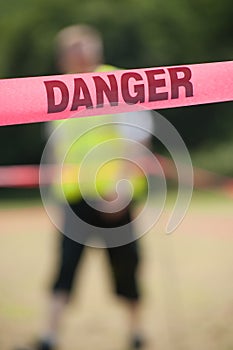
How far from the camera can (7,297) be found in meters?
5.49

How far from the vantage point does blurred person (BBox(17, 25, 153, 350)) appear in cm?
441

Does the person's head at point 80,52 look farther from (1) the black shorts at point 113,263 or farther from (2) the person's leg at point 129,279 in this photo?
(2) the person's leg at point 129,279

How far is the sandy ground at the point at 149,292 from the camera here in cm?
473

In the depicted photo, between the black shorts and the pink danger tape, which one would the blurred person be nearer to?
the black shorts

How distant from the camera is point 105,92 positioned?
11.1ft

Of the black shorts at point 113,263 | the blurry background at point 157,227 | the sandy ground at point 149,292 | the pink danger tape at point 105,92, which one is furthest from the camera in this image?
the blurry background at point 157,227

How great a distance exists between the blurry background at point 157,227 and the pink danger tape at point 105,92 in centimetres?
134

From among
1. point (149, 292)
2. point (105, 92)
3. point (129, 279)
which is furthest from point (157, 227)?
point (105, 92)

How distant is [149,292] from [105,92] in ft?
7.91

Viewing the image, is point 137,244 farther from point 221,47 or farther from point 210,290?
point 221,47

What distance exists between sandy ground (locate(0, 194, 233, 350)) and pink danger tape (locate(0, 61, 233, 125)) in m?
1.34

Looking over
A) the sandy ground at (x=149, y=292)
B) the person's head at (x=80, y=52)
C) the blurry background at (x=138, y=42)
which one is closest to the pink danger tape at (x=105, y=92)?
the person's head at (x=80, y=52)

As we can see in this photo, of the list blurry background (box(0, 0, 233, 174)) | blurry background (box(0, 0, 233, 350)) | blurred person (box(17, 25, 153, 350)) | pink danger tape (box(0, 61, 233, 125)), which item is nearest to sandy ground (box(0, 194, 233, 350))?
blurry background (box(0, 0, 233, 350))

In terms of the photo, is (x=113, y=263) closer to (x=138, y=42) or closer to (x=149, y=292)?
(x=149, y=292)
